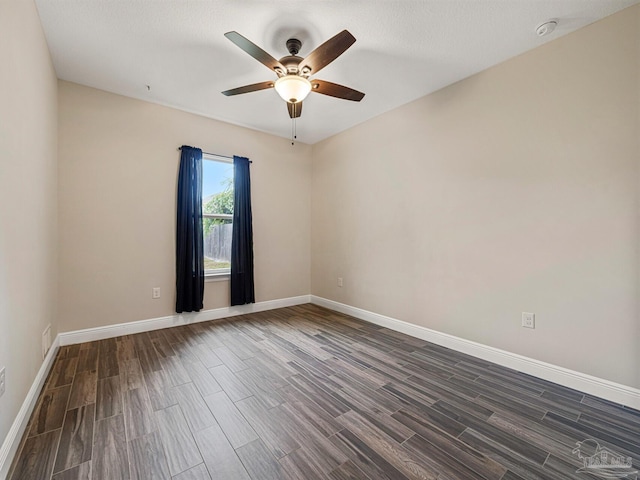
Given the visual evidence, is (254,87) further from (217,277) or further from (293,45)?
(217,277)

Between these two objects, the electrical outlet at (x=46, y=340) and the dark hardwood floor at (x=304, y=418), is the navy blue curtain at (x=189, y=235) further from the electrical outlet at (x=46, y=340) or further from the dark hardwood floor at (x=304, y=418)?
the electrical outlet at (x=46, y=340)

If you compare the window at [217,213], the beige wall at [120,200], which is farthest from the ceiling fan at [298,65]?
the window at [217,213]

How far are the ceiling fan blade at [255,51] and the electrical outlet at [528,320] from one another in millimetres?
2739

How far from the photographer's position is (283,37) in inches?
84.0

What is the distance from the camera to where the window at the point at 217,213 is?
365cm

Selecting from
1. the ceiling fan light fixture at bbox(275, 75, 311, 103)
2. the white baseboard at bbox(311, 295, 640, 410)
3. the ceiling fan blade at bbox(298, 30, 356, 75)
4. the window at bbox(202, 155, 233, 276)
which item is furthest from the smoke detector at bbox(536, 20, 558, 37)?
the window at bbox(202, 155, 233, 276)

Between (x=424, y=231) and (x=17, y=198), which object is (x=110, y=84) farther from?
(x=424, y=231)

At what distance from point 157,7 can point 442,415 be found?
326 cm

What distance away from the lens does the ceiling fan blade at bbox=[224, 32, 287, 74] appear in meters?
1.70

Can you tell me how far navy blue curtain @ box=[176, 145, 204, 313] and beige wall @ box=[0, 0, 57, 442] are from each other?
114 cm

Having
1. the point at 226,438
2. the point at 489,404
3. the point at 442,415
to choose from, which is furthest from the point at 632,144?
the point at 226,438

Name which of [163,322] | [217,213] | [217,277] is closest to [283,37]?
[217,213]
